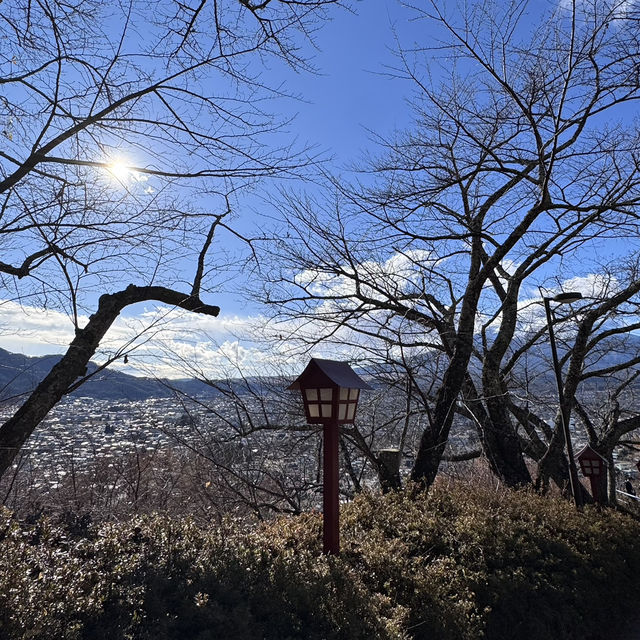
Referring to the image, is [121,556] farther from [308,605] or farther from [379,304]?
[379,304]

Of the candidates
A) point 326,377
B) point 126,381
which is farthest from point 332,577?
point 126,381

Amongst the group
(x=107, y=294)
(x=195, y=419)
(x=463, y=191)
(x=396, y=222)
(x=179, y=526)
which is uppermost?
(x=463, y=191)

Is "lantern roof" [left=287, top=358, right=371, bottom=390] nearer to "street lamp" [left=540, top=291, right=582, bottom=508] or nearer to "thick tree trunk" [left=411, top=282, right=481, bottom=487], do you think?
"thick tree trunk" [left=411, top=282, right=481, bottom=487]

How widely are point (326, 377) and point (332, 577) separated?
154cm

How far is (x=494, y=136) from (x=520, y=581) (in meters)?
6.10

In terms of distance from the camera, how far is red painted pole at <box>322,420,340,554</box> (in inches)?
143

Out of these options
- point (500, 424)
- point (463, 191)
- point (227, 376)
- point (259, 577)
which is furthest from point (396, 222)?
point (259, 577)

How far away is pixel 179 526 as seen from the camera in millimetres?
3184

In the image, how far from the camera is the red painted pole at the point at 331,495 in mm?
3627

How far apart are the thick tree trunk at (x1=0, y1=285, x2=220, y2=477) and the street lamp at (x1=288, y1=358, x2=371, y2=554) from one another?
66.9 inches

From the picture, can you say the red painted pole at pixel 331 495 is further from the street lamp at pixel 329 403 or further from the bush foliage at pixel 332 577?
the bush foliage at pixel 332 577

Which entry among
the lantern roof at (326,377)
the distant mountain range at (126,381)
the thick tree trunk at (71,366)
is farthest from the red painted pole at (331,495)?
the thick tree trunk at (71,366)

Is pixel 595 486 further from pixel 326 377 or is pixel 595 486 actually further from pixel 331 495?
pixel 326 377

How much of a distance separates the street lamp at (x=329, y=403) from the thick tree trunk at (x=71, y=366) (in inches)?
66.9
